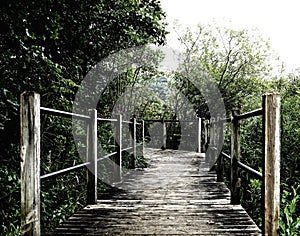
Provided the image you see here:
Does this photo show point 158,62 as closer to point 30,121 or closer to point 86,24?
point 86,24

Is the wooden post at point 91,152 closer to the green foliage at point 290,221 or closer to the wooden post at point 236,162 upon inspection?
the wooden post at point 236,162

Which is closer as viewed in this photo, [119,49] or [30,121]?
[30,121]

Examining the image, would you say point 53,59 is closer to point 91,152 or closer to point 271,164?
point 91,152

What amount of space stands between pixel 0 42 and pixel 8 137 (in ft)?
2.72

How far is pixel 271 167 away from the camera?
2.19 m

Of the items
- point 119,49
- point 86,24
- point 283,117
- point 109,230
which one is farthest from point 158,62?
point 109,230

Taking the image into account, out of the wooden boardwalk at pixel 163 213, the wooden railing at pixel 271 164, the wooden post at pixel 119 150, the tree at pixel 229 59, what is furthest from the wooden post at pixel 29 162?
the tree at pixel 229 59

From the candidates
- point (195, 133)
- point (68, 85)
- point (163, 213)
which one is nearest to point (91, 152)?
point (163, 213)

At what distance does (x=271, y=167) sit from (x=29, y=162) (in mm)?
1378

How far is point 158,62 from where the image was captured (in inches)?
423

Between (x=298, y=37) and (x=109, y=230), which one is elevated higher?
(x=298, y=37)

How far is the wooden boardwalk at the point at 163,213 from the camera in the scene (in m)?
2.56

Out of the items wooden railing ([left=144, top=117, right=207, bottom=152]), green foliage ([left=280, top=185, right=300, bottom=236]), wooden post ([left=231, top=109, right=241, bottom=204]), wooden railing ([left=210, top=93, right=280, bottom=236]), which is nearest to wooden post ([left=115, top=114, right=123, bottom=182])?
wooden post ([left=231, top=109, right=241, bottom=204])

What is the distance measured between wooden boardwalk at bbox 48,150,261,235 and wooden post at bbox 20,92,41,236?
1.80 feet
